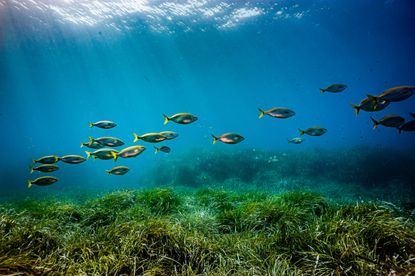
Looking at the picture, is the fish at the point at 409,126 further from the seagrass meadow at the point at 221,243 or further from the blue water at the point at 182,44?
the blue water at the point at 182,44

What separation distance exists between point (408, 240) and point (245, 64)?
40.0 metres

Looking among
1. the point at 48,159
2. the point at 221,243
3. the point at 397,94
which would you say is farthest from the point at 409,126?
the point at 48,159

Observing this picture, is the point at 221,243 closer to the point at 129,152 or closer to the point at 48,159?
the point at 129,152

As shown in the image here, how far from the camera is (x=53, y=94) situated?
53.3m

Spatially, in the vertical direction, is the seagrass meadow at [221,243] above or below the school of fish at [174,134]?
below

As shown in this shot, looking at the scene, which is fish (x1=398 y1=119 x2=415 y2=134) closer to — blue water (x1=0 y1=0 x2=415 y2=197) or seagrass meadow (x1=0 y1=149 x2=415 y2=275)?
seagrass meadow (x1=0 y1=149 x2=415 y2=275)

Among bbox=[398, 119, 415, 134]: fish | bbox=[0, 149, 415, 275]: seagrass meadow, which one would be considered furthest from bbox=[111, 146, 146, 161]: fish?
bbox=[398, 119, 415, 134]: fish

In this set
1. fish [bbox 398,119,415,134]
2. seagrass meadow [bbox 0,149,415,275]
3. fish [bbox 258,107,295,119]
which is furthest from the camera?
fish [bbox 258,107,295,119]

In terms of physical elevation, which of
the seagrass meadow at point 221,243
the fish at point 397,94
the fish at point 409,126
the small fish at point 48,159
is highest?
the fish at point 397,94

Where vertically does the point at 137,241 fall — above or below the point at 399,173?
below

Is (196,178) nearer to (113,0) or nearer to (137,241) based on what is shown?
(137,241)

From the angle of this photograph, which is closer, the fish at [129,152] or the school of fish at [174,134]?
the school of fish at [174,134]

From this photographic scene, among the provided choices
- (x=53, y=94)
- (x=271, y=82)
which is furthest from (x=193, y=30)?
(x=53, y=94)

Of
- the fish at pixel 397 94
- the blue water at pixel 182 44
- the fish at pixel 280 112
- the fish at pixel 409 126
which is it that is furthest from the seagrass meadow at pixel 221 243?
the blue water at pixel 182 44
